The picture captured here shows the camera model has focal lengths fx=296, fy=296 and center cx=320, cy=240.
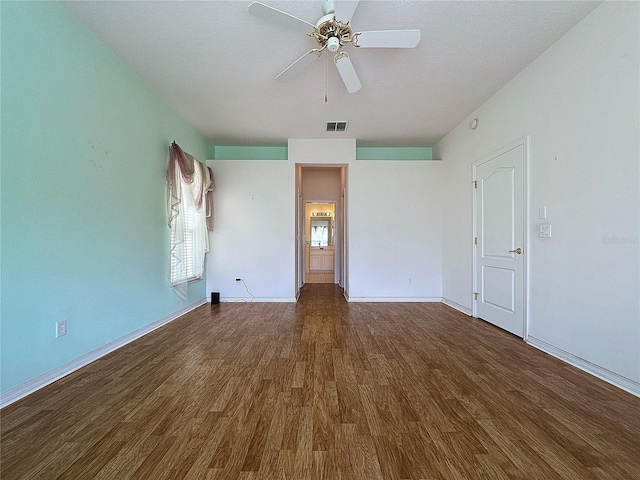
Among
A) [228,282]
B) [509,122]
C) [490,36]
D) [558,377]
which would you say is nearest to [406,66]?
[490,36]

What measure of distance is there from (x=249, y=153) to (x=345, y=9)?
13.1 ft

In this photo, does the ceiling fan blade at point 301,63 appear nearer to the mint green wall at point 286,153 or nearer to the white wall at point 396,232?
the white wall at point 396,232

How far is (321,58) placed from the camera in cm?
298

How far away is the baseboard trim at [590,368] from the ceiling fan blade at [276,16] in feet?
11.4

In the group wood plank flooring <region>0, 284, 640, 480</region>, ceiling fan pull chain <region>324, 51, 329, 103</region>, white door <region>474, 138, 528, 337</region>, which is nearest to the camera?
wood plank flooring <region>0, 284, 640, 480</region>

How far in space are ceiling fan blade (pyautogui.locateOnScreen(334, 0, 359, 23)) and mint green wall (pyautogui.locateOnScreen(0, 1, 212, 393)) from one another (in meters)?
2.16

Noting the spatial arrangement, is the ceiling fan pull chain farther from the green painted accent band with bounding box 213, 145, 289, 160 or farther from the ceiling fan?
the green painted accent band with bounding box 213, 145, 289, 160

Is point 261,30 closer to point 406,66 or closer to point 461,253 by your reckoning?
point 406,66

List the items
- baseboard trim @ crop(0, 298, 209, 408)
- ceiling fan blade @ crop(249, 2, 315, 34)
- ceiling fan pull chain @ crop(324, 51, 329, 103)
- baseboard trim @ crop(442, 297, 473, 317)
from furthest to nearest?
baseboard trim @ crop(442, 297, 473, 317) → ceiling fan pull chain @ crop(324, 51, 329, 103) → ceiling fan blade @ crop(249, 2, 315, 34) → baseboard trim @ crop(0, 298, 209, 408)

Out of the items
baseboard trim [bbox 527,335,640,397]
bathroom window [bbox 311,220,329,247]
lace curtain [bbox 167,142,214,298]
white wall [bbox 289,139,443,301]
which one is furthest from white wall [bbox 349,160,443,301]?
bathroom window [bbox 311,220,329,247]

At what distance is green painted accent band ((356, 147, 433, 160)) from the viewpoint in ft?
19.5

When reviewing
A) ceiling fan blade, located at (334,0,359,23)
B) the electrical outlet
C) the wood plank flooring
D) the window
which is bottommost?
the wood plank flooring

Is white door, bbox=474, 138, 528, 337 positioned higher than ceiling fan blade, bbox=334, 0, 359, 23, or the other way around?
ceiling fan blade, bbox=334, 0, 359, 23

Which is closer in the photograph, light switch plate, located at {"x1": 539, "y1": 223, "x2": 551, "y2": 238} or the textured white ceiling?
the textured white ceiling
